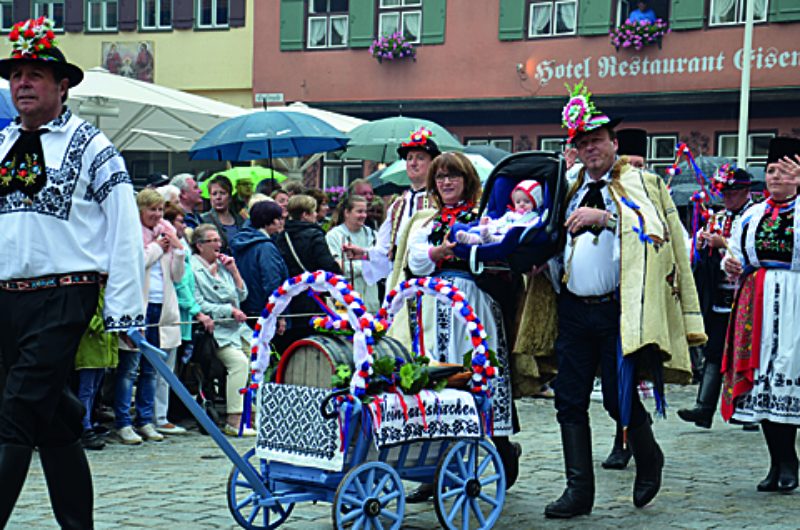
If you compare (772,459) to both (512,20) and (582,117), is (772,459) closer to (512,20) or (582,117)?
(582,117)

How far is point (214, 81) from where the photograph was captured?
31.9m

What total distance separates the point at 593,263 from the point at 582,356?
48 cm

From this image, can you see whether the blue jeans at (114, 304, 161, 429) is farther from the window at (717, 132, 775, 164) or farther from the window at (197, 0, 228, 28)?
the window at (197, 0, 228, 28)

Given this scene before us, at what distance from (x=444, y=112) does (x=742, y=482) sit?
22608 mm

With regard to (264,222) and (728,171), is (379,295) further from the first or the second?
(728,171)

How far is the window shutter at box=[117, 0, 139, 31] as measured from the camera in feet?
106

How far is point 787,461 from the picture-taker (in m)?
7.81

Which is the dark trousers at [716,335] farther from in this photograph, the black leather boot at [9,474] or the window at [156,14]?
the window at [156,14]

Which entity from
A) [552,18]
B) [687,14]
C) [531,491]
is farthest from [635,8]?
[531,491]

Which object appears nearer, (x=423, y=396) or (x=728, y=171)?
(x=423, y=396)

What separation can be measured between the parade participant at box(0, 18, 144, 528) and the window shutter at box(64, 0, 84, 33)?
28.6 m

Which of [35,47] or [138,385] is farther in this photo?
[138,385]

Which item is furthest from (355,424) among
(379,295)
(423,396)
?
(379,295)

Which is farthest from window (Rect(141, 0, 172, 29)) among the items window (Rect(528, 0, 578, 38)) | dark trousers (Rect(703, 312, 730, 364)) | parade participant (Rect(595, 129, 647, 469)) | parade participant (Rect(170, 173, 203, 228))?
parade participant (Rect(595, 129, 647, 469))
